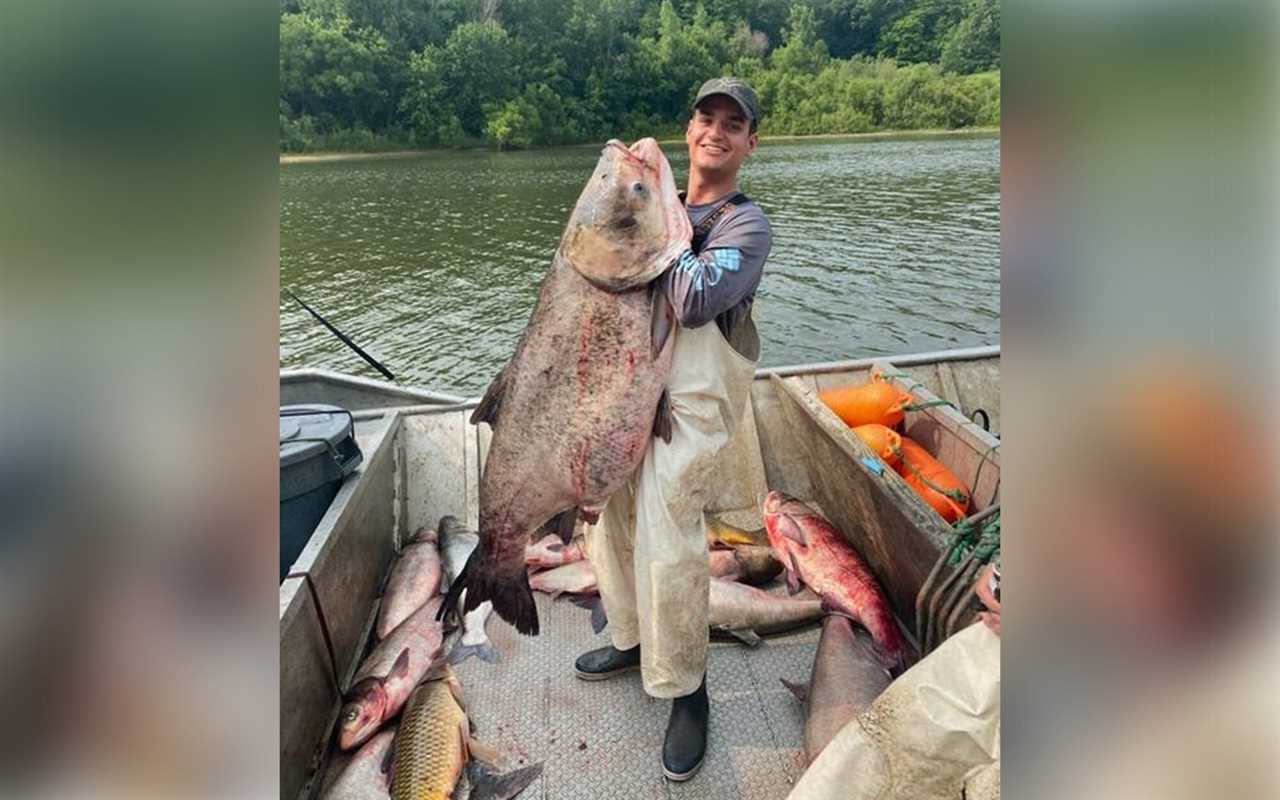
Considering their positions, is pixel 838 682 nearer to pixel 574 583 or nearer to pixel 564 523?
pixel 564 523

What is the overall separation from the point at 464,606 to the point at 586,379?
1168mm

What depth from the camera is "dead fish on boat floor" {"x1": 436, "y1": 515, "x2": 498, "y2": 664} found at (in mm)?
3432

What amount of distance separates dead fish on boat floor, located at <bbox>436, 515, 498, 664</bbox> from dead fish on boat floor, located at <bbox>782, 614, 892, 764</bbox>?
133 centimetres

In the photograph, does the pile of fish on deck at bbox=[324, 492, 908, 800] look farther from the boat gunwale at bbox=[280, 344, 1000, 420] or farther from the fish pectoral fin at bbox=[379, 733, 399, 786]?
the boat gunwale at bbox=[280, 344, 1000, 420]

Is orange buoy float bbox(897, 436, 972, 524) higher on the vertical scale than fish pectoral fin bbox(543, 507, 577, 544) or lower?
lower

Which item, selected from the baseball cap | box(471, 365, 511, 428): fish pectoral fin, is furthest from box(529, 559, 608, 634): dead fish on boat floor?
the baseball cap

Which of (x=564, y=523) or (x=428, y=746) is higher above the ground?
(x=564, y=523)

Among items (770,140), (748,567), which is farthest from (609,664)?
(770,140)

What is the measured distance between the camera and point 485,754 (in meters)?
2.85

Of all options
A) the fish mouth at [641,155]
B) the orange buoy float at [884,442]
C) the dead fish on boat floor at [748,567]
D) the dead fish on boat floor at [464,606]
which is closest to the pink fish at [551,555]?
the dead fish on boat floor at [464,606]
